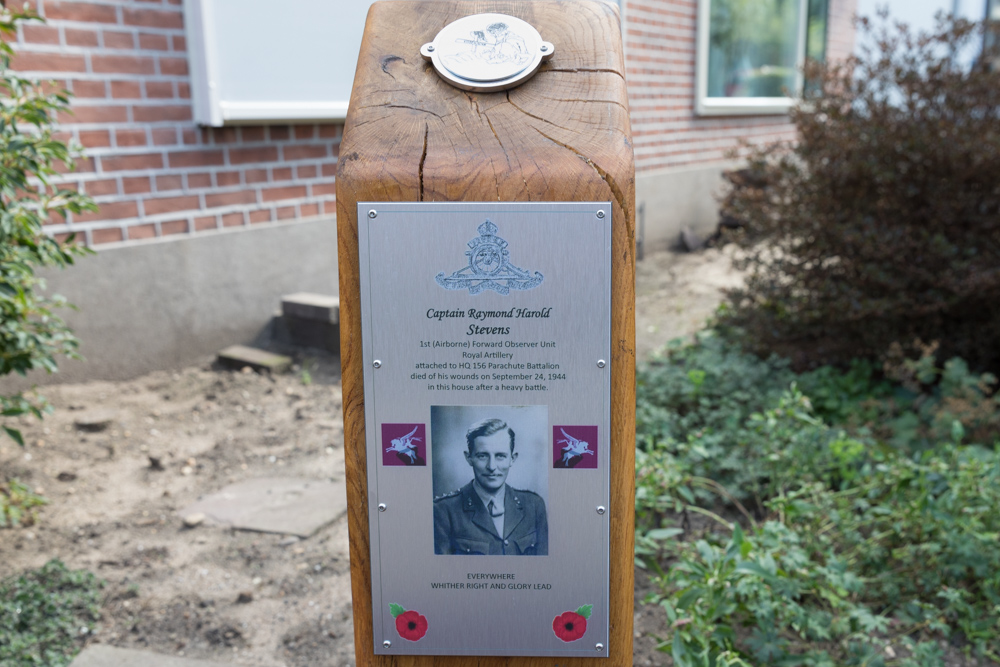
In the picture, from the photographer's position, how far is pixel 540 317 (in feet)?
4.82

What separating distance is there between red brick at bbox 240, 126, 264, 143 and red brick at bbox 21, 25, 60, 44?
3.32 ft

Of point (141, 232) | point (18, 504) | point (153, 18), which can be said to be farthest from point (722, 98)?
point (18, 504)

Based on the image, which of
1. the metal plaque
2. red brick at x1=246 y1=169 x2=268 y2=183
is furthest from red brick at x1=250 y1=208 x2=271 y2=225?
the metal plaque

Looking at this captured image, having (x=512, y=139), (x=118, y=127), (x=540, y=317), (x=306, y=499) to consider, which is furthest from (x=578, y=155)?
(x=118, y=127)

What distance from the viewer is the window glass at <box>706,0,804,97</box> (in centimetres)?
855

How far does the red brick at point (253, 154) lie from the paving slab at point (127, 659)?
2.96 m

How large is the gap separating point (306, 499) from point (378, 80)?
204 cm

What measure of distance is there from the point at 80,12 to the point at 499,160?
10.8 feet

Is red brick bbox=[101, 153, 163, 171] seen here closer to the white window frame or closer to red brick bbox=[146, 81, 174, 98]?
red brick bbox=[146, 81, 174, 98]

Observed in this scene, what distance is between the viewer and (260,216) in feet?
15.6

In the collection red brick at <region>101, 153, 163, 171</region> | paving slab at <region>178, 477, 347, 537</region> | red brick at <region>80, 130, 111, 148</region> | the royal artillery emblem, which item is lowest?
paving slab at <region>178, 477, 347, 537</region>

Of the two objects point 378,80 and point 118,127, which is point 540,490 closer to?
point 378,80

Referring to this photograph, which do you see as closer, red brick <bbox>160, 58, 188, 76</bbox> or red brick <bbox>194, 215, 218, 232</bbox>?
red brick <bbox>160, 58, 188, 76</bbox>

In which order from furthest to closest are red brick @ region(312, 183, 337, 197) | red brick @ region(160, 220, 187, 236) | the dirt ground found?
red brick @ region(312, 183, 337, 197) → red brick @ region(160, 220, 187, 236) → the dirt ground
